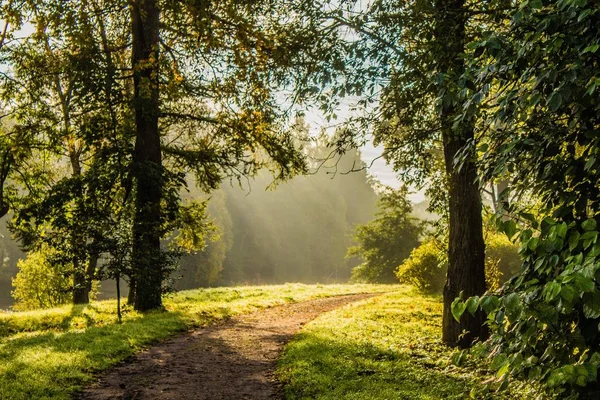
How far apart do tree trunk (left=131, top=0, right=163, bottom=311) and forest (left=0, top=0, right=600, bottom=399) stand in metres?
0.08

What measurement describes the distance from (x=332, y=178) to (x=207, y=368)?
4.61 metres

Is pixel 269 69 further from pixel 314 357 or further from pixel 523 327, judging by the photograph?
pixel 523 327

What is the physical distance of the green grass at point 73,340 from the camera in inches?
302

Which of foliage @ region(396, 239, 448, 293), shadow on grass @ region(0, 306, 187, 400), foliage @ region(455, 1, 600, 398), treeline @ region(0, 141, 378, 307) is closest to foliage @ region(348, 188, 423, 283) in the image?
foliage @ region(396, 239, 448, 293)

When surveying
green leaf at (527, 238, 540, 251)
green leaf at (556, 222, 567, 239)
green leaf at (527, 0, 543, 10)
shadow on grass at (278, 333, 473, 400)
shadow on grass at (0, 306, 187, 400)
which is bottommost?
shadow on grass at (278, 333, 473, 400)

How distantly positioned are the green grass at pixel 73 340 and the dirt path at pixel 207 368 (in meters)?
0.43

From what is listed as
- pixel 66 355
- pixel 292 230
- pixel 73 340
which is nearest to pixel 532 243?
pixel 66 355

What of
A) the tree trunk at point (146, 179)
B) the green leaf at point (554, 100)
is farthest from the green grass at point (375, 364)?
the tree trunk at point (146, 179)

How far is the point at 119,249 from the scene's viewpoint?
44.1 feet

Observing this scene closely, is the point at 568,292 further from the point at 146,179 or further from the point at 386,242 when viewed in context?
the point at 386,242

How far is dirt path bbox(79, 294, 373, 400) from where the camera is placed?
25.3 ft

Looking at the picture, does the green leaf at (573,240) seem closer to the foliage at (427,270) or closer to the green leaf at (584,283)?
the green leaf at (584,283)

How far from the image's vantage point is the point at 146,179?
14.8m

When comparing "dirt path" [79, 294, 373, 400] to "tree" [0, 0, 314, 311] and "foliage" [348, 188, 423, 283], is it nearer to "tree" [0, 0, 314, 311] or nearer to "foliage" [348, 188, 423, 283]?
"tree" [0, 0, 314, 311]
